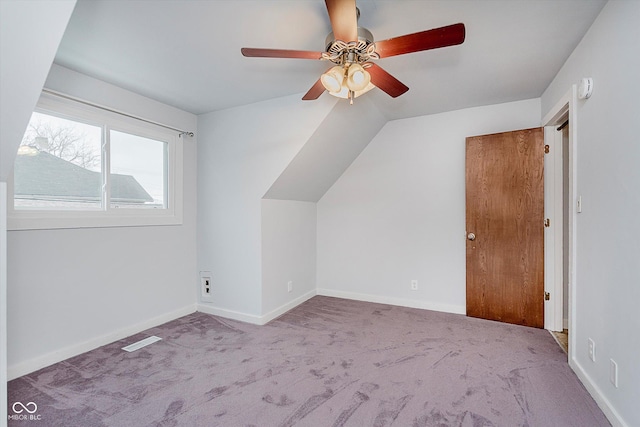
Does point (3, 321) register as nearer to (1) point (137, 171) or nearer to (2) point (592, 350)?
(1) point (137, 171)

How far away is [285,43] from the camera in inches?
78.0

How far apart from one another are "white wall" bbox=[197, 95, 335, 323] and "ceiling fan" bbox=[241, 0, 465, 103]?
3.16ft

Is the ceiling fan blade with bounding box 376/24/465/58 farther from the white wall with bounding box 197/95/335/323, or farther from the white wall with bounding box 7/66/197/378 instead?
the white wall with bounding box 7/66/197/378

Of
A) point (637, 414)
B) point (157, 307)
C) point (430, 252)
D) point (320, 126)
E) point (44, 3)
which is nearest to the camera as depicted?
point (44, 3)

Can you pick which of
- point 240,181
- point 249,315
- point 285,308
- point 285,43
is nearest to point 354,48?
point 285,43

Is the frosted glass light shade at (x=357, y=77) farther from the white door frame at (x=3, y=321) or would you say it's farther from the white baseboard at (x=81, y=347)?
the white baseboard at (x=81, y=347)

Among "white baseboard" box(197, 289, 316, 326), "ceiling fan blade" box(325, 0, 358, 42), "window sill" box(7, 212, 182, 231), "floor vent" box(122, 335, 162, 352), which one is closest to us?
"ceiling fan blade" box(325, 0, 358, 42)

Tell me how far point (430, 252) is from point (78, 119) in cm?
370

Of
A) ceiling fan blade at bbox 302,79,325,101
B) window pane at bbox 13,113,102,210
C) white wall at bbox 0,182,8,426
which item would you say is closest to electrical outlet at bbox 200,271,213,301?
window pane at bbox 13,113,102,210

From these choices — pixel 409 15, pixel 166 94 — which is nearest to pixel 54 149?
pixel 166 94

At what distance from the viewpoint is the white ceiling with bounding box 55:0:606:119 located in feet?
5.41

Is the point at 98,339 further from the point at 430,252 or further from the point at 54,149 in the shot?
the point at 430,252

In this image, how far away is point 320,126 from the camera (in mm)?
2758

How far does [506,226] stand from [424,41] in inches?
89.2
